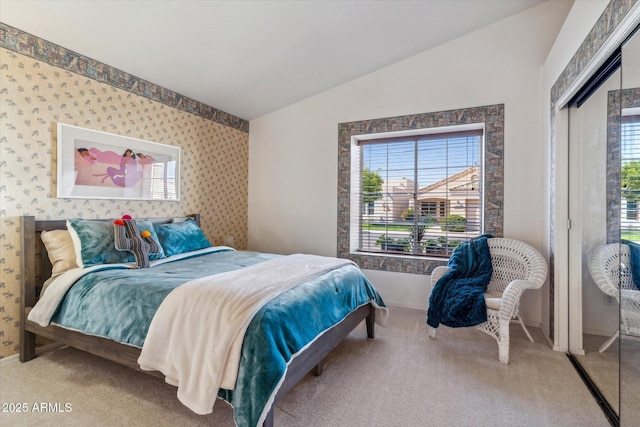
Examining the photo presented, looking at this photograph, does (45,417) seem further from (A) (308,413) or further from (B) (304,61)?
(B) (304,61)

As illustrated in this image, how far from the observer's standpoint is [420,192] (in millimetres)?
3893

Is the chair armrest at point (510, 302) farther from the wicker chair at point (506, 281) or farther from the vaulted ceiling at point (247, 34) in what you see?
the vaulted ceiling at point (247, 34)

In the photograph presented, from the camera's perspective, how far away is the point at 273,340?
1.53m

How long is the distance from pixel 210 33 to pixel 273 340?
2603 mm

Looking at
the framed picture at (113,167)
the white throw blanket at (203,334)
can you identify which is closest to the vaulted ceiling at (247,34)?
the framed picture at (113,167)

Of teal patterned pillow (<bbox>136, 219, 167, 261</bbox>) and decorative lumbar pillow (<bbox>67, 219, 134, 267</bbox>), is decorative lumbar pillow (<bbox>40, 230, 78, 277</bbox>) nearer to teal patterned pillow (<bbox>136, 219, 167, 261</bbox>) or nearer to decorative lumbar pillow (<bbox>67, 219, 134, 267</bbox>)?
decorative lumbar pillow (<bbox>67, 219, 134, 267</bbox>)

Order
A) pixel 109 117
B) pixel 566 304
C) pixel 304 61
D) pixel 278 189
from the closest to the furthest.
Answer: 1. pixel 566 304
2. pixel 109 117
3. pixel 304 61
4. pixel 278 189

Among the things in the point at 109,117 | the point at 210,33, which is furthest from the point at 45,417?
the point at 210,33

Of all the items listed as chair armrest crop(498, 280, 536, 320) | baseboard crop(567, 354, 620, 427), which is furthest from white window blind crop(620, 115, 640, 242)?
baseboard crop(567, 354, 620, 427)

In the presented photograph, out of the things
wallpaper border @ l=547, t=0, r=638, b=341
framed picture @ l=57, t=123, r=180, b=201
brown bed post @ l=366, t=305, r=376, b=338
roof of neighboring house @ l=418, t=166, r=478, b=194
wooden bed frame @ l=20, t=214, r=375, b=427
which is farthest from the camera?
roof of neighboring house @ l=418, t=166, r=478, b=194

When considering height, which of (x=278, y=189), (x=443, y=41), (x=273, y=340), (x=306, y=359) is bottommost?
(x=306, y=359)

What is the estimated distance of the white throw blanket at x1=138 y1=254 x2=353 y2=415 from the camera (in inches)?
59.4

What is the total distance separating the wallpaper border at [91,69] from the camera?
7.72ft

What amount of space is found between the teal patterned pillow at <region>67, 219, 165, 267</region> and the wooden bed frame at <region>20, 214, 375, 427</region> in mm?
230
